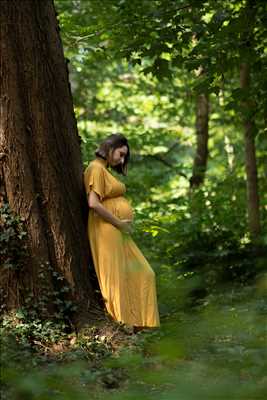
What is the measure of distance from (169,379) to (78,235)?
11.0 ft

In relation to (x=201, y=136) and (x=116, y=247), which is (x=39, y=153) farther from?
(x=201, y=136)

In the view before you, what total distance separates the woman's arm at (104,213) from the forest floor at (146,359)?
901 mm

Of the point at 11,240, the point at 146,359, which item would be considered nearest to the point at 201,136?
the point at 11,240

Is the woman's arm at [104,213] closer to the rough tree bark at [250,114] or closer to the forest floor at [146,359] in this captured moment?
the forest floor at [146,359]

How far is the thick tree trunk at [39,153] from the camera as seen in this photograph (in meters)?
5.00

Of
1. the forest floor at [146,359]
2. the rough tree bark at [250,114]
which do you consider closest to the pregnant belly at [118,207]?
the forest floor at [146,359]

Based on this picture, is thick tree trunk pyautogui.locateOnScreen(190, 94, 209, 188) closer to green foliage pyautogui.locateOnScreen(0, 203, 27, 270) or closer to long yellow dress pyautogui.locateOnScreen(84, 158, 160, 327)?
long yellow dress pyautogui.locateOnScreen(84, 158, 160, 327)

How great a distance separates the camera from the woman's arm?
5688 mm

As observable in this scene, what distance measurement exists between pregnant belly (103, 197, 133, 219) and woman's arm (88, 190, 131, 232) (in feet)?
0.26

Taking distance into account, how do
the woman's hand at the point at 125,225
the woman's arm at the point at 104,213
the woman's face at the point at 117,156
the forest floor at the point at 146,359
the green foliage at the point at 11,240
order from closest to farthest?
the forest floor at the point at 146,359 < the green foliage at the point at 11,240 < the woman's arm at the point at 104,213 < the woman's hand at the point at 125,225 < the woman's face at the point at 117,156

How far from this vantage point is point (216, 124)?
52.2 ft

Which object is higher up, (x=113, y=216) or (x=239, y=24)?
(x=239, y=24)

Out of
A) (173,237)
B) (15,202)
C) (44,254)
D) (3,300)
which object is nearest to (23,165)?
(15,202)

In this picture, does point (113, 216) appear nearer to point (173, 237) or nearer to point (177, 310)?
point (177, 310)
